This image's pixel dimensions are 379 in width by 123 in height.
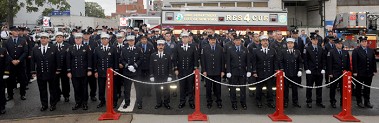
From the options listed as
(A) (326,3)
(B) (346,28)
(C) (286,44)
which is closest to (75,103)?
(C) (286,44)

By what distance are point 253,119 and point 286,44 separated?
259 cm

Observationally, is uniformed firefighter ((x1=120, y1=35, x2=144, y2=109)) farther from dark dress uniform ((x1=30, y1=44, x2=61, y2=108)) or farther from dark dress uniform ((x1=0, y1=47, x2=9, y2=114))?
dark dress uniform ((x1=0, y1=47, x2=9, y2=114))

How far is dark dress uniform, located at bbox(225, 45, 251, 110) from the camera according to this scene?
8859 mm

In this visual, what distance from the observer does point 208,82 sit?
9031 millimetres

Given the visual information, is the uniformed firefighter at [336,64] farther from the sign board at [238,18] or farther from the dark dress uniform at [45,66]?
the sign board at [238,18]

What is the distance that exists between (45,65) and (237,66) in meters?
4.57

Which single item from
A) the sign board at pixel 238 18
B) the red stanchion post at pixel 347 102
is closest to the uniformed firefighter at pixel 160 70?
the red stanchion post at pixel 347 102

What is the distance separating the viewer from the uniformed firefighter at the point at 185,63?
9.03m

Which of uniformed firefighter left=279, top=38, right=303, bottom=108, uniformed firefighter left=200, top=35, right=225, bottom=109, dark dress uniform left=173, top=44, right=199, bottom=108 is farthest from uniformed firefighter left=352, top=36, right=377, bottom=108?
dark dress uniform left=173, top=44, right=199, bottom=108

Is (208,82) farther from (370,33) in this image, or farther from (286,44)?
(370,33)

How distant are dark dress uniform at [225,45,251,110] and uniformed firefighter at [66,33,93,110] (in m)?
3.43

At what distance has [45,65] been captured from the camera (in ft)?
27.8

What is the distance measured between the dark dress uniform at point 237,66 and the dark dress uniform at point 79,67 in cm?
343

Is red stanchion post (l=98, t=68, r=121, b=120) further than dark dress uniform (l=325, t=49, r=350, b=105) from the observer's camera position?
No
